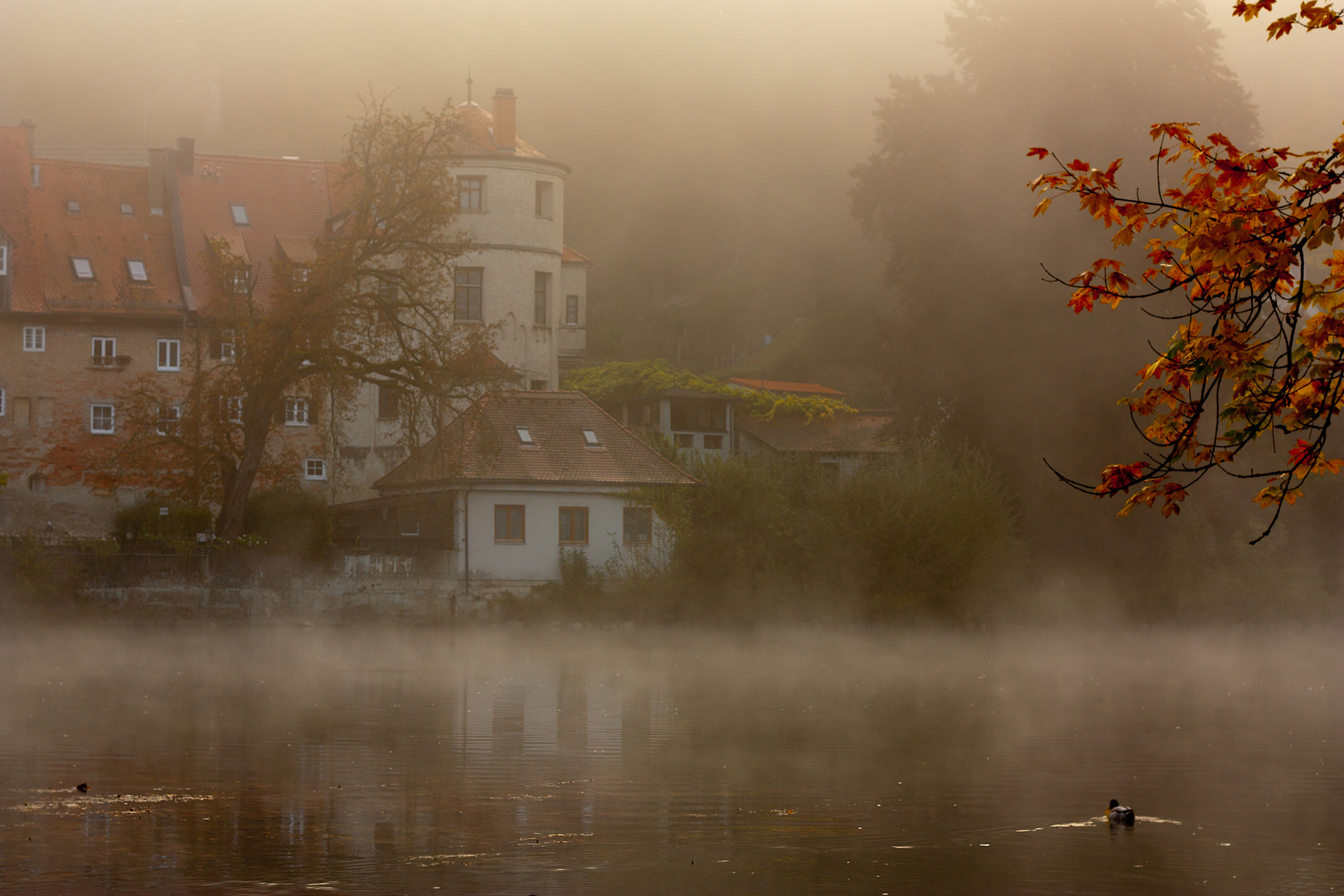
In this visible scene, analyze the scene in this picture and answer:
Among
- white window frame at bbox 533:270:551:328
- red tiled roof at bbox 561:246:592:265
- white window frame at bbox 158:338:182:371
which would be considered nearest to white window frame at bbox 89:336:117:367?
white window frame at bbox 158:338:182:371

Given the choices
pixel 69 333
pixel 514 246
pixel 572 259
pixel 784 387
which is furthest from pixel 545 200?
pixel 784 387

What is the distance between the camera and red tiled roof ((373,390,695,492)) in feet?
159

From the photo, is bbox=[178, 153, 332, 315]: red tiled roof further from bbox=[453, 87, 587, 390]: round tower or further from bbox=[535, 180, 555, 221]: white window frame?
bbox=[535, 180, 555, 221]: white window frame

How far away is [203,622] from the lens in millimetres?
46125

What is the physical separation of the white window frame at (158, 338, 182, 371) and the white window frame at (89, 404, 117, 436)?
7.55 feet

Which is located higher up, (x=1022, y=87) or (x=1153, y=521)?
(x=1022, y=87)

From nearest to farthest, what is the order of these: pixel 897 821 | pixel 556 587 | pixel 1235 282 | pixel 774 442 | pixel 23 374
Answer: pixel 1235 282, pixel 897 821, pixel 556 587, pixel 23 374, pixel 774 442

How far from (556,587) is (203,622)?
10.7 meters

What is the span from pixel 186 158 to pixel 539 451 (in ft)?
69.0

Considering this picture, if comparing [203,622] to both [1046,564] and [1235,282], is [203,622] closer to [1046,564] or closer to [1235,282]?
[1046,564]

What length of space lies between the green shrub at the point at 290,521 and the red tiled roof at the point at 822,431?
79.6ft

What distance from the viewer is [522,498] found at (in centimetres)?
5125

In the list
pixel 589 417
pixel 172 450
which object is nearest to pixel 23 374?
pixel 172 450

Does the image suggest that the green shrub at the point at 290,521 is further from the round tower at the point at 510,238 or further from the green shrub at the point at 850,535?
the round tower at the point at 510,238
